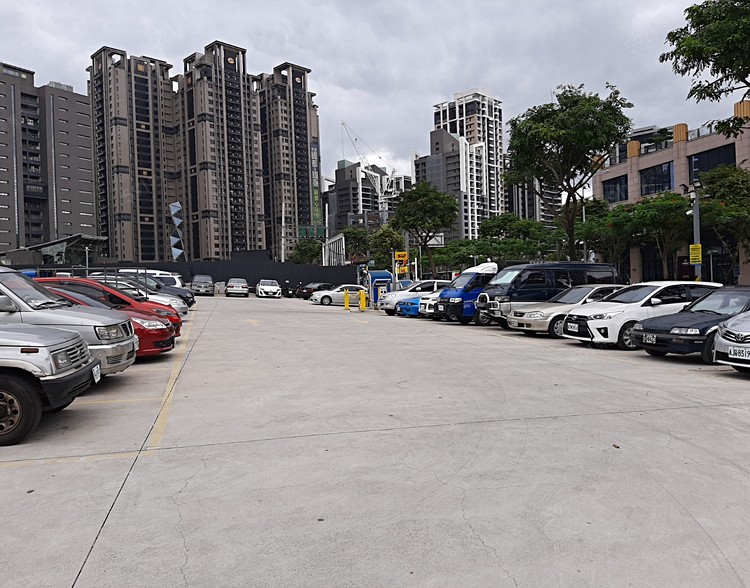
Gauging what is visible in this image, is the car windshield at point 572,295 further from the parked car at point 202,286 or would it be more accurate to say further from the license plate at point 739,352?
the parked car at point 202,286

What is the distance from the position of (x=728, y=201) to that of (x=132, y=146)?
13710cm

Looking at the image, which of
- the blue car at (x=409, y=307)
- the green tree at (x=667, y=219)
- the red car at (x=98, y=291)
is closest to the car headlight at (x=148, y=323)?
the red car at (x=98, y=291)

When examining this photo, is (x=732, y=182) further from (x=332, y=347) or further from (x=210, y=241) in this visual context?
(x=210, y=241)

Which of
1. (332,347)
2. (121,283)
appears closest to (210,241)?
(121,283)

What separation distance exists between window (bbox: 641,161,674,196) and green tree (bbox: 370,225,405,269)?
36534 millimetres

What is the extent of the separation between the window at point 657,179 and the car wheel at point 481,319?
87.5 ft

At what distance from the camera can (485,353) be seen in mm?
12742

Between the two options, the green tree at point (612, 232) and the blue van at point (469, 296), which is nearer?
the blue van at point (469, 296)

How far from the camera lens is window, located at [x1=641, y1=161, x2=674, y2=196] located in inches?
1687

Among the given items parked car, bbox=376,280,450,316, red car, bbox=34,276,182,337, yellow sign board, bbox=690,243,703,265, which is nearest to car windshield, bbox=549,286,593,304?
yellow sign board, bbox=690,243,703,265

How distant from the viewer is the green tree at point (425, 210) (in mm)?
38219

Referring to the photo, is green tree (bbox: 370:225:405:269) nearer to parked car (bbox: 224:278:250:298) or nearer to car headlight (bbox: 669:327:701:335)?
parked car (bbox: 224:278:250:298)

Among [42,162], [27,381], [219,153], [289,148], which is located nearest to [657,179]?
[27,381]

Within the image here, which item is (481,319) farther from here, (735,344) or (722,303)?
(735,344)
